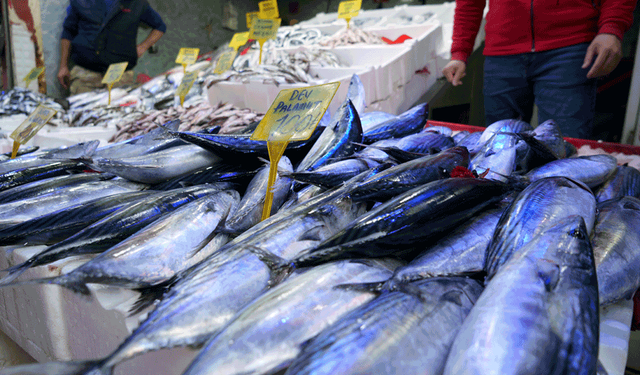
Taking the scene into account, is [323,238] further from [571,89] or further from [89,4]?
[89,4]

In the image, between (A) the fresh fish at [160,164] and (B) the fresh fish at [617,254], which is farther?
(A) the fresh fish at [160,164]

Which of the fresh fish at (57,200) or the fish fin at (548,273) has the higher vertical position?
the fish fin at (548,273)

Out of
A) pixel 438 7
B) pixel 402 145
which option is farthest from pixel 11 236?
pixel 438 7

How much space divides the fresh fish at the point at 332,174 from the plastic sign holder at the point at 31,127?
1.59 meters

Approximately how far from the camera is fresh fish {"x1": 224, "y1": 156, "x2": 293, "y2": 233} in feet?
3.32

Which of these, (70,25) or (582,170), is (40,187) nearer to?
(582,170)

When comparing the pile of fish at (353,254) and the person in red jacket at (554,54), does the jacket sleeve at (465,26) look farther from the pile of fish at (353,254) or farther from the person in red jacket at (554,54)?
the pile of fish at (353,254)

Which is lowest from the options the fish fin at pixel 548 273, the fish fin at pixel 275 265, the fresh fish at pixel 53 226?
the fresh fish at pixel 53 226

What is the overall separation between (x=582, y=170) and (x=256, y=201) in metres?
1.05

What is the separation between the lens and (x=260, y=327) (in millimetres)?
566

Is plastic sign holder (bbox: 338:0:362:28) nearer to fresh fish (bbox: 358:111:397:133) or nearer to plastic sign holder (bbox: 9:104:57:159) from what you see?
→ fresh fish (bbox: 358:111:397:133)

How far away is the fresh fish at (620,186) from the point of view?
1.16m

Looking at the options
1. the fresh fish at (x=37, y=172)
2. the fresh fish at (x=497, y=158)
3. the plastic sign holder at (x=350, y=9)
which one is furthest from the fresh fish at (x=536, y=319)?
the plastic sign holder at (x=350, y=9)

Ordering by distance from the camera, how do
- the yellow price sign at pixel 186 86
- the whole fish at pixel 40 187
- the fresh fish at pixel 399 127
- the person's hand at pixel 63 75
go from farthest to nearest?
the person's hand at pixel 63 75 < the yellow price sign at pixel 186 86 < the fresh fish at pixel 399 127 < the whole fish at pixel 40 187
